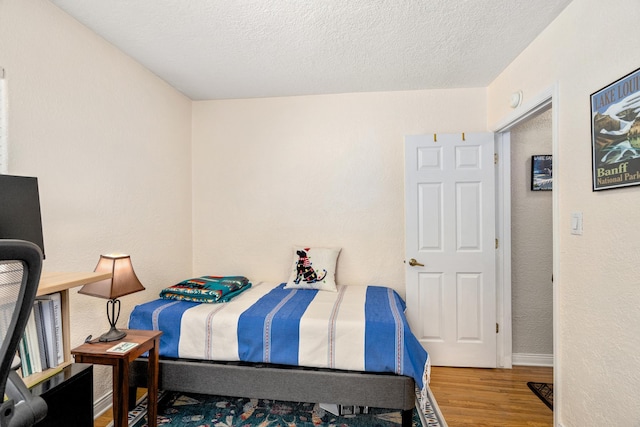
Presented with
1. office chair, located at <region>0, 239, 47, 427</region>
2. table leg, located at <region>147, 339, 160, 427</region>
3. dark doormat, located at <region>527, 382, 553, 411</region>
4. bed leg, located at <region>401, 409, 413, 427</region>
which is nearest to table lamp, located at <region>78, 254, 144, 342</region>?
table leg, located at <region>147, 339, 160, 427</region>

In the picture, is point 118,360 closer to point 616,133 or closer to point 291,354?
point 291,354

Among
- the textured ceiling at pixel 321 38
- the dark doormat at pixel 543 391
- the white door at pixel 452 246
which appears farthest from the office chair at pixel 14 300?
the dark doormat at pixel 543 391

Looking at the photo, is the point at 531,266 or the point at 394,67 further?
the point at 531,266

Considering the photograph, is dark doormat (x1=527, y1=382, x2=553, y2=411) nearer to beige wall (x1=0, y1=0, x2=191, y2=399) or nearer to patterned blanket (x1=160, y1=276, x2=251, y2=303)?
patterned blanket (x1=160, y1=276, x2=251, y2=303)

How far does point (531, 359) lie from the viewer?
2828 mm

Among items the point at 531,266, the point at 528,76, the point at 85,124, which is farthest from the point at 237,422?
the point at 528,76

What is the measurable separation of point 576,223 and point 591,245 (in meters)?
0.15

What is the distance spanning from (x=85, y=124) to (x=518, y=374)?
12.6 ft

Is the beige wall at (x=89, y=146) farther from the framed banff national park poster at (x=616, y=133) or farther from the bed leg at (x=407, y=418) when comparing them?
the framed banff national park poster at (x=616, y=133)

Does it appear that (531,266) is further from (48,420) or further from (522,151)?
(48,420)

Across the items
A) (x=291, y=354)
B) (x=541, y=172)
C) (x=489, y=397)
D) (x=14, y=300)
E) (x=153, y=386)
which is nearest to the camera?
(x=14, y=300)

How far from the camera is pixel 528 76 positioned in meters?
2.23

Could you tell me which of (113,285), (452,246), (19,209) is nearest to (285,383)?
(113,285)

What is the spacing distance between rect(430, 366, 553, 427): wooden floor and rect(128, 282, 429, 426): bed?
0.55 meters
